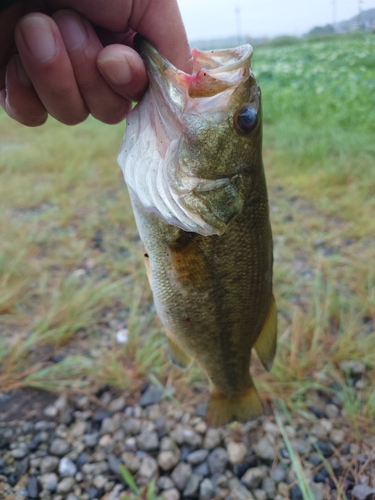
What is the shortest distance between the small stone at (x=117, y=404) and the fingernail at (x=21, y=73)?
1580 millimetres

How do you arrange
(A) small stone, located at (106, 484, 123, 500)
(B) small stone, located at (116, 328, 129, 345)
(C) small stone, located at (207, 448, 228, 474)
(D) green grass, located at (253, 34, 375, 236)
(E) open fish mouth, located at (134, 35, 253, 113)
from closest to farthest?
(E) open fish mouth, located at (134, 35, 253, 113)
(A) small stone, located at (106, 484, 123, 500)
(C) small stone, located at (207, 448, 228, 474)
(B) small stone, located at (116, 328, 129, 345)
(D) green grass, located at (253, 34, 375, 236)

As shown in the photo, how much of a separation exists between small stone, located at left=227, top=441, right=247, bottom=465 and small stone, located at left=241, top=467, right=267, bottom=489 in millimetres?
65

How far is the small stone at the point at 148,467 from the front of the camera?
6.08 ft

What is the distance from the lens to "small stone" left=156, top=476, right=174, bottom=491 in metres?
1.81

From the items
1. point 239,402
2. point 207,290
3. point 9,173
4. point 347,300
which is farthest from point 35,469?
point 9,173

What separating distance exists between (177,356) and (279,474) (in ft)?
2.47

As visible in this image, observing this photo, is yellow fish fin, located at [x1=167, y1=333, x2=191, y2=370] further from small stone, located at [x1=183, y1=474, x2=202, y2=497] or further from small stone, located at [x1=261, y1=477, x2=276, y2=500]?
small stone, located at [x1=261, y1=477, x2=276, y2=500]

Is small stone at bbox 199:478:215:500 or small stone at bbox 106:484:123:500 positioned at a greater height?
small stone at bbox 106:484:123:500

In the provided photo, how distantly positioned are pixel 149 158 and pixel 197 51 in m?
0.35

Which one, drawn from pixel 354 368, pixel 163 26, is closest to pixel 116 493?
pixel 354 368

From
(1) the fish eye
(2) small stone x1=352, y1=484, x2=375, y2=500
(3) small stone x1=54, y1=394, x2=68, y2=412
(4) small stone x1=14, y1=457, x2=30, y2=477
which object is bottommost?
(2) small stone x1=352, y1=484, x2=375, y2=500

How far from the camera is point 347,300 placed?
2.69m

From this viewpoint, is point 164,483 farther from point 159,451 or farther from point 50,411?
point 50,411

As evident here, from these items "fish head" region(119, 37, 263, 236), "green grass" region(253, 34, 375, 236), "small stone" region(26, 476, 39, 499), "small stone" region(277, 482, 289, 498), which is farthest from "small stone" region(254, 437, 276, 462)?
"green grass" region(253, 34, 375, 236)
